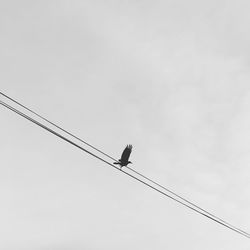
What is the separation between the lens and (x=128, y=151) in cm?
1695

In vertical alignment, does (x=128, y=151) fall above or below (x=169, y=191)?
above

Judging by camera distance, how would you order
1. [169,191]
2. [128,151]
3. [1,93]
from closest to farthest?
[1,93], [169,191], [128,151]

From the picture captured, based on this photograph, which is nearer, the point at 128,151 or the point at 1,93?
the point at 1,93

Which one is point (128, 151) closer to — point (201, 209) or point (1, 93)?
point (201, 209)

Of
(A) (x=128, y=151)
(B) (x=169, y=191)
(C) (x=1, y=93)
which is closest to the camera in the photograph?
(C) (x=1, y=93)

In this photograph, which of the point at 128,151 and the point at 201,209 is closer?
the point at 201,209

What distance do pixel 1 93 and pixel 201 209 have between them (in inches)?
309

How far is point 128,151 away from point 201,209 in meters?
3.55

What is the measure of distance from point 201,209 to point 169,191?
1.61 m

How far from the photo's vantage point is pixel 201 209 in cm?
1525

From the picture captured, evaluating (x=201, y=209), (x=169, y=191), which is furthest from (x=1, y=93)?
(x=201, y=209)

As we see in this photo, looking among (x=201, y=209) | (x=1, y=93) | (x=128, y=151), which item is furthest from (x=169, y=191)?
(x=1, y=93)

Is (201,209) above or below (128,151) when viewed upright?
below

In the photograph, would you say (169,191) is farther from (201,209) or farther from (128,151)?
(128,151)
